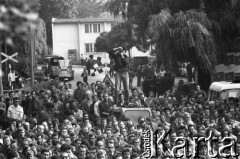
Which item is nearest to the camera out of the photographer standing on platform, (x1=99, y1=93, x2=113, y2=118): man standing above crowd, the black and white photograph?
the black and white photograph

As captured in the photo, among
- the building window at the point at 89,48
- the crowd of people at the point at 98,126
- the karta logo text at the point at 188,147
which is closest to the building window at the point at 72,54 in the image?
the building window at the point at 89,48

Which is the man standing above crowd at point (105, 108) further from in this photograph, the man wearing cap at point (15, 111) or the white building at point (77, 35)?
the white building at point (77, 35)

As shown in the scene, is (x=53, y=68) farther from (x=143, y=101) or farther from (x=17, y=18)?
(x=17, y=18)

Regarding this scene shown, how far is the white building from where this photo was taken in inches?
3376

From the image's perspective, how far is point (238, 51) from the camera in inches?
1068

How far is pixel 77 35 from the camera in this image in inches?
3445

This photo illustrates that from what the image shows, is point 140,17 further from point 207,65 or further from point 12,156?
point 12,156

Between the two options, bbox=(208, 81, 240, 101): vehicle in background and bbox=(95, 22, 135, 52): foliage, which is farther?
bbox=(95, 22, 135, 52): foliage

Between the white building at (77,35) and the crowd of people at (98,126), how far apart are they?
2551 inches

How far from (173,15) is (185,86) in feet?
10.6

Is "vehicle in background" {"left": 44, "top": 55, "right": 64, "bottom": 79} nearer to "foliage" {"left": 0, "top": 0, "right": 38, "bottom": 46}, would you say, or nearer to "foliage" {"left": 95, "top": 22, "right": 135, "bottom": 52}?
"foliage" {"left": 95, "top": 22, "right": 135, "bottom": 52}

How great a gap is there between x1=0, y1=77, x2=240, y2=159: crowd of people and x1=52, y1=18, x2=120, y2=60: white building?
64.8m

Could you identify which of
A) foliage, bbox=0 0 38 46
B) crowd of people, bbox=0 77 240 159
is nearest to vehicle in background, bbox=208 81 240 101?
crowd of people, bbox=0 77 240 159

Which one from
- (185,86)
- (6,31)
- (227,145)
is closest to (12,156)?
(227,145)
